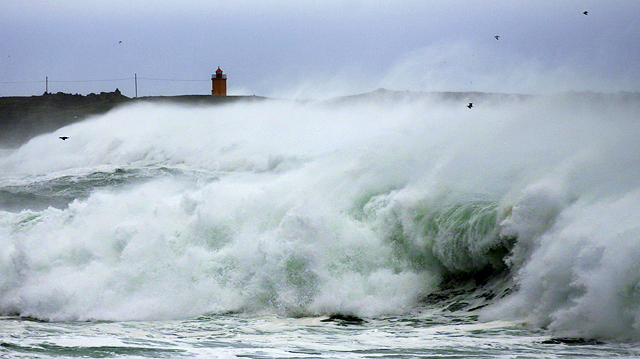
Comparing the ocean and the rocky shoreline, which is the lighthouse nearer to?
the rocky shoreline

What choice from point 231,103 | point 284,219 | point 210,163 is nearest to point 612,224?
point 284,219

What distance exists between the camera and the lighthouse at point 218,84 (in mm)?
45250

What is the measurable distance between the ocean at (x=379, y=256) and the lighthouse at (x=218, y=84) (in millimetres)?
30651

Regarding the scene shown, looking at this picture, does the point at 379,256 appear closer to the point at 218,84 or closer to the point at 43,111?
the point at 218,84

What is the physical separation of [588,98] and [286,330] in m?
8.48

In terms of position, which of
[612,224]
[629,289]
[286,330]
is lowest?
[286,330]

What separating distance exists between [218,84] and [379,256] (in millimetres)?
36837

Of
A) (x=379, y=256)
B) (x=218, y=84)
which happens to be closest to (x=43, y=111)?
(x=218, y=84)

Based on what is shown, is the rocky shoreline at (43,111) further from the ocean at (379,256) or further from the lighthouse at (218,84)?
the ocean at (379,256)

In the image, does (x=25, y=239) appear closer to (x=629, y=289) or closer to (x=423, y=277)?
(x=423, y=277)

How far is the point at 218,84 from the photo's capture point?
45312 mm

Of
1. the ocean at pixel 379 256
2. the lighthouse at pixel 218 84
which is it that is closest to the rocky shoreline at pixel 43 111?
the lighthouse at pixel 218 84

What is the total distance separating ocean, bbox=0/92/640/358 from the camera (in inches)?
279

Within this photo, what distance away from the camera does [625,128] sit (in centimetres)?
1079
